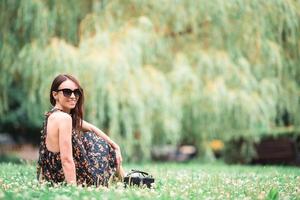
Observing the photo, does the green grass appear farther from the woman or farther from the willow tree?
the willow tree

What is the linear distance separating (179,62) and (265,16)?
72.6 inches

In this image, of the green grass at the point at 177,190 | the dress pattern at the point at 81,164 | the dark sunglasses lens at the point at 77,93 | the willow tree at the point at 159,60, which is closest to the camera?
the green grass at the point at 177,190

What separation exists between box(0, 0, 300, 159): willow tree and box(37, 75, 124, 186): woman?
418 centimetres

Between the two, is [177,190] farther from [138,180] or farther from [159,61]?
[159,61]

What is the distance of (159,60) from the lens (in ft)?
35.8

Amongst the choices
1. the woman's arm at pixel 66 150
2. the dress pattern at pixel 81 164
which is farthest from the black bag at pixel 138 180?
the woman's arm at pixel 66 150

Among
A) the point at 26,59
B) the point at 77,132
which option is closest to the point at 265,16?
the point at 26,59

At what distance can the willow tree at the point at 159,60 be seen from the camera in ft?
31.8

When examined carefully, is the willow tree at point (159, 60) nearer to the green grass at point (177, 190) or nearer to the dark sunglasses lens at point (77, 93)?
the green grass at point (177, 190)

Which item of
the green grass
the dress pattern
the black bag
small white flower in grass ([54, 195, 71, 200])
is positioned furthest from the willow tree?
small white flower in grass ([54, 195, 71, 200])

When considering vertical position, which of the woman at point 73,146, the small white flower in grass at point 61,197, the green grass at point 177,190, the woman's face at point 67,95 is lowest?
the green grass at point 177,190

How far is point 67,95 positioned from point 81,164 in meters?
0.65

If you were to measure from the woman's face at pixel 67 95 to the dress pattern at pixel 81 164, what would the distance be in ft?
0.43

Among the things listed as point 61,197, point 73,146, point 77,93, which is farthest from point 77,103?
point 61,197
